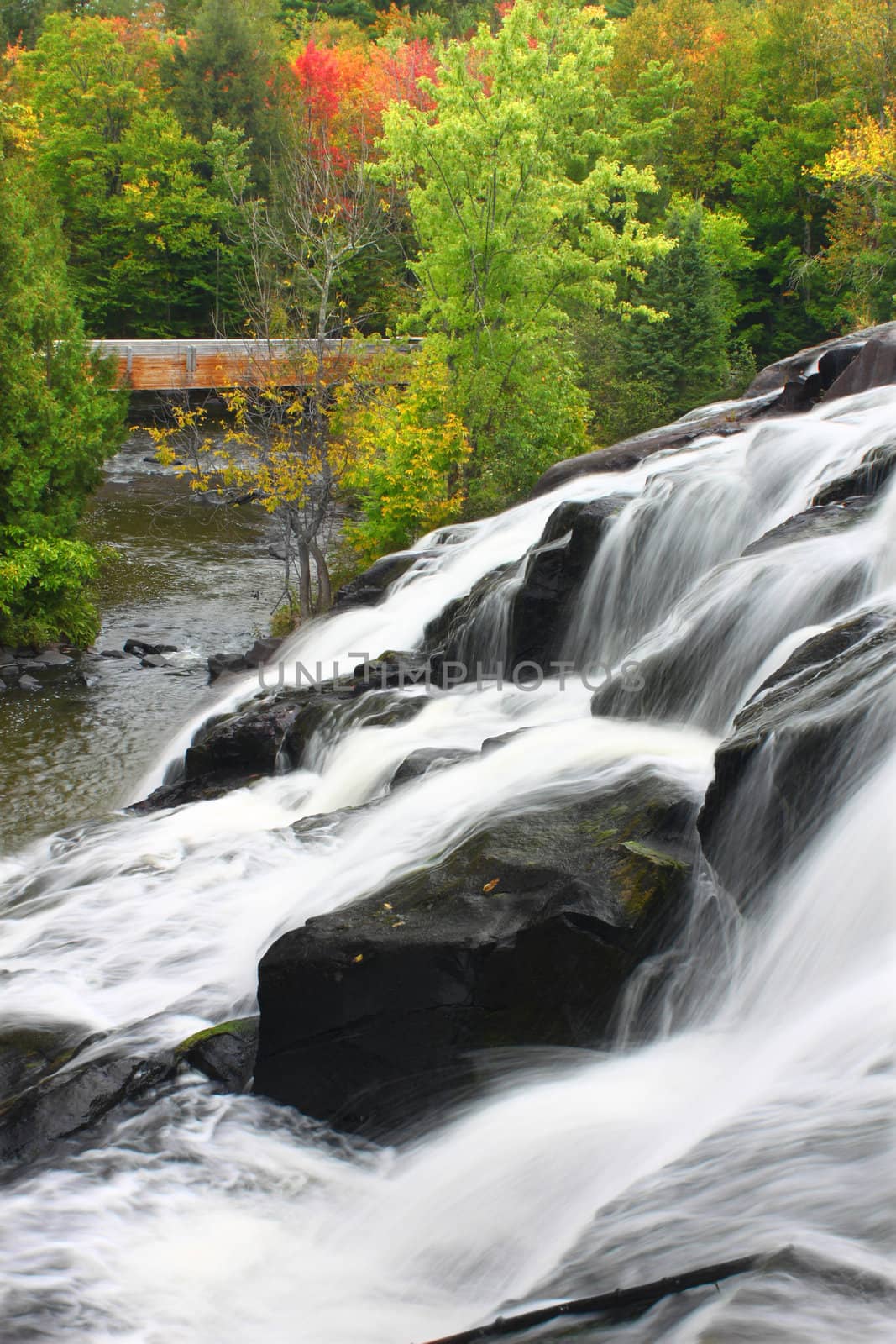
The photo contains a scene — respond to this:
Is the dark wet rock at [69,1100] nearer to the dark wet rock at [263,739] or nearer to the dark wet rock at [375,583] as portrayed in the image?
the dark wet rock at [263,739]

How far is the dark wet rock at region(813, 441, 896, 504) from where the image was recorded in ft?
32.0

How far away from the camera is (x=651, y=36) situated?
42062mm

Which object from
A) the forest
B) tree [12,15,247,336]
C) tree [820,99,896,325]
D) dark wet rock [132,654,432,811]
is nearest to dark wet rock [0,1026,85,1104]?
dark wet rock [132,654,432,811]

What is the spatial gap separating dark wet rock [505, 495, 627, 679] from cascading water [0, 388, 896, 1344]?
2.56 metres

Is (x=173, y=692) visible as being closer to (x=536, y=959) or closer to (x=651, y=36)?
(x=536, y=959)

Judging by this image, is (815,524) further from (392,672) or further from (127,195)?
(127,195)

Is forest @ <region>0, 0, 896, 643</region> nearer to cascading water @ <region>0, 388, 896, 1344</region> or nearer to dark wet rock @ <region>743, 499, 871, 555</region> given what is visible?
dark wet rock @ <region>743, 499, 871, 555</region>

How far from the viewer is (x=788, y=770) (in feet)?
19.0

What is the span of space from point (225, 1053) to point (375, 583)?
10.2m

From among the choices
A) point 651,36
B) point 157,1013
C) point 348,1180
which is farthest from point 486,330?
point 651,36

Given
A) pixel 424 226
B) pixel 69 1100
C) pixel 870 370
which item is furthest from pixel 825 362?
pixel 69 1100

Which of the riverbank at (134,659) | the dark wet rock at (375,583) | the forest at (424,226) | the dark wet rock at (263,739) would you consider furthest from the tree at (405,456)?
the dark wet rock at (263,739)

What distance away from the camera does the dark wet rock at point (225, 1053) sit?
5914 mm

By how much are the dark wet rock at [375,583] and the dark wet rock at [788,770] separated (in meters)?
9.56
